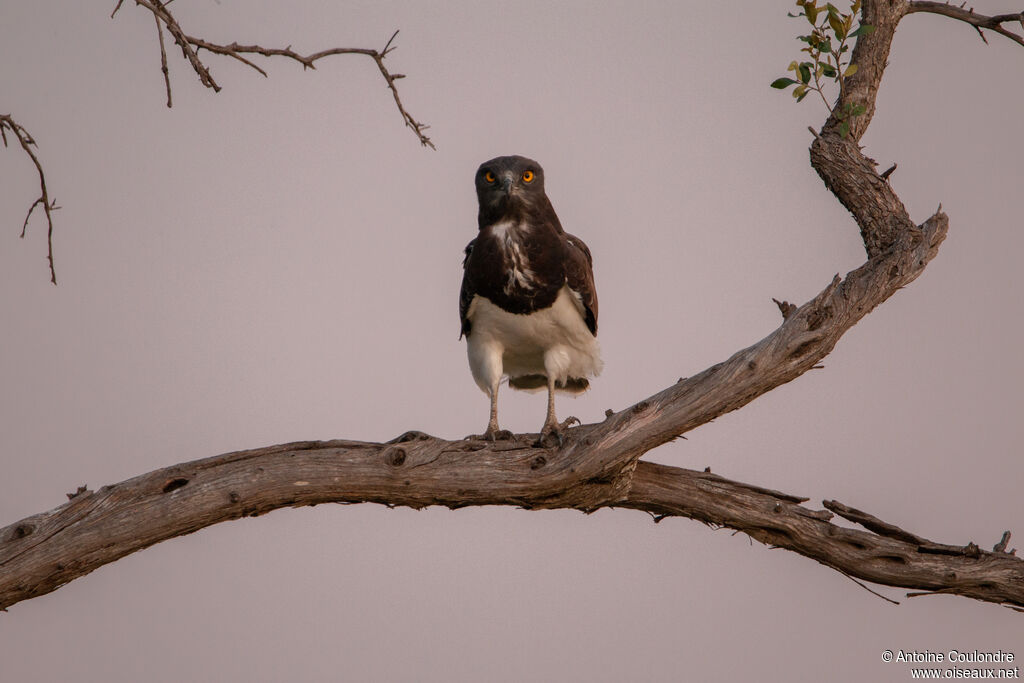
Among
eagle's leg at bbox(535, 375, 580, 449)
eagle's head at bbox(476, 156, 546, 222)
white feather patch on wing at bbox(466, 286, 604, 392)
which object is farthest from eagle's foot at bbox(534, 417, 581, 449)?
eagle's head at bbox(476, 156, 546, 222)

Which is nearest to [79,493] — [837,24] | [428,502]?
[428,502]

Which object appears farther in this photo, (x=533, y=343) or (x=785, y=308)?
(x=533, y=343)

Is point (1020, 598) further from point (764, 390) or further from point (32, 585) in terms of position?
point (32, 585)

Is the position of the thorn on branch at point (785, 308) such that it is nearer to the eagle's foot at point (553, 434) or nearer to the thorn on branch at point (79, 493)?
the eagle's foot at point (553, 434)

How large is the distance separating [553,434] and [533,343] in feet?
4.05

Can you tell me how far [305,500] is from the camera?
5395 millimetres

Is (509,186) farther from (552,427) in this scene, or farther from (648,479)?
(648,479)

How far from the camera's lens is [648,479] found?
5809mm

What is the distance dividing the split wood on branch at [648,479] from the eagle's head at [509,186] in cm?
153

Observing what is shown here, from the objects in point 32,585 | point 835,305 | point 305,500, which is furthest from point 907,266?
point 32,585

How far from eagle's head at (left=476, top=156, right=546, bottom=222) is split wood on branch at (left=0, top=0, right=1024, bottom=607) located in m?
1.53

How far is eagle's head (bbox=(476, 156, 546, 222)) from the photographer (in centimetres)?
670

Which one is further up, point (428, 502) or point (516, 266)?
point (516, 266)

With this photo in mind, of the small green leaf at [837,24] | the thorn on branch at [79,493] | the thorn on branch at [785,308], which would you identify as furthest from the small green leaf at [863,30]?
the thorn on branch at [79,493]
